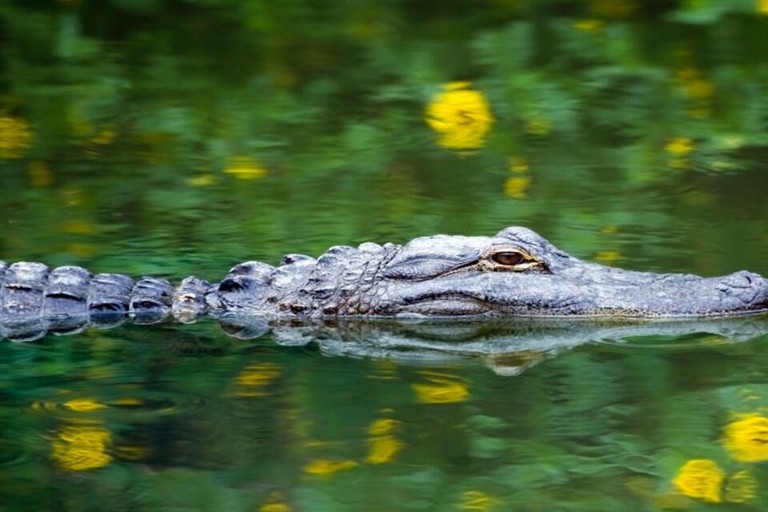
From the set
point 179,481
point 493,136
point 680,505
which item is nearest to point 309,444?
point 179,481

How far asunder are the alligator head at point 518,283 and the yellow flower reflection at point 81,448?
6.41 ft

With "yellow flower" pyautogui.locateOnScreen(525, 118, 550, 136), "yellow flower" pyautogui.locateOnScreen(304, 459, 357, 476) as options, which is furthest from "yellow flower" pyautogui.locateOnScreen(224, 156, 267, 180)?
"yellow flower" pyautogui.locateOnScreen(304, 459, 357, 476)

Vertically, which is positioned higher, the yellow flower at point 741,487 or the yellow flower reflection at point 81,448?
the yellow flower at point 741,487

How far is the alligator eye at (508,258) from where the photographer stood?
265 inches

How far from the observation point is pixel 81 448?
4980 mm

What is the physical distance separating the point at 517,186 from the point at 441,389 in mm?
2972

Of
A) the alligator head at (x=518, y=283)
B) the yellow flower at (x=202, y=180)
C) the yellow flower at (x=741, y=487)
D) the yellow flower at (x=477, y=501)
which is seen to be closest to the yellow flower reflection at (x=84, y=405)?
the yellow flower at (x=477, y=501)

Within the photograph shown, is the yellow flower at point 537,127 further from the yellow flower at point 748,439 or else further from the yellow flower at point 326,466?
the yellow flower at point 326,466

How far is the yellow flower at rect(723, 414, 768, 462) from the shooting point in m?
4.73

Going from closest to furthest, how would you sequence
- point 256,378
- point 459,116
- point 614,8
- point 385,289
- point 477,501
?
point 477,501, point 256,378, point 385,289, point 459,116, point 614,8

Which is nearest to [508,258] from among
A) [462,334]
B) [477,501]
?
[462,334]

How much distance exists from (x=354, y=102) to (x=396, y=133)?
0.82m

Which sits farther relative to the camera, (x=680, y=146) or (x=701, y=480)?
(x=680, y=146)

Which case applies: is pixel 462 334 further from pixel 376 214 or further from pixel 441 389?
pixel 376 214
